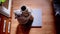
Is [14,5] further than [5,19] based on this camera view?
Yes

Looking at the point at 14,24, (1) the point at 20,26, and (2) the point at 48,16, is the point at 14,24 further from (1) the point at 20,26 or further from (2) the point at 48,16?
(2) the point at 48,16

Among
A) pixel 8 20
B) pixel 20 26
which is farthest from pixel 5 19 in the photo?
pixel 20 26

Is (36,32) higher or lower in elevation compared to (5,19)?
lower

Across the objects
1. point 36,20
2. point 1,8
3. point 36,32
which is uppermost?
point 1,8

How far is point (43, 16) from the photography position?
6.63 ft

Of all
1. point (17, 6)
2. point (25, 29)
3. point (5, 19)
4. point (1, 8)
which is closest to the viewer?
point (1, 8)

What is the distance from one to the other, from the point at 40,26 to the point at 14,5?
1.43 ft

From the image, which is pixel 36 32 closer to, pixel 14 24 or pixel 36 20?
pixel 36 20

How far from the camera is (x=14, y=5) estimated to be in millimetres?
2088

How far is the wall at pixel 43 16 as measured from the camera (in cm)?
194

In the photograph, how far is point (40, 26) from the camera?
1.96 metres

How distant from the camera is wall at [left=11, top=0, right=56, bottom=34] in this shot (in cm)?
194

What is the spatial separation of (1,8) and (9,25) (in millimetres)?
321

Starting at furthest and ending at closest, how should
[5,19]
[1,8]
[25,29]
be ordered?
[25,29], [5,19], [1,8]
